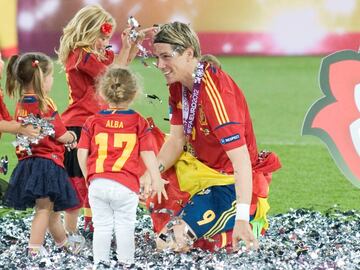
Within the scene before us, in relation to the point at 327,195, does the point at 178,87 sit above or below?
above

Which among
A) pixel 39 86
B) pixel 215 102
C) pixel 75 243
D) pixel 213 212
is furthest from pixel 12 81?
pixel 213 212

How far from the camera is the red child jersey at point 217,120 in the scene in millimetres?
5324

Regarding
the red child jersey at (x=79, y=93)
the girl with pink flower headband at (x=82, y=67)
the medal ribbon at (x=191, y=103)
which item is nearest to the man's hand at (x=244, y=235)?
the medal ribbon at (x=191, y=103)

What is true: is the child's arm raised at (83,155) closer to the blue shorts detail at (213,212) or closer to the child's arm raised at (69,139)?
the child's arm raised at (69,139)

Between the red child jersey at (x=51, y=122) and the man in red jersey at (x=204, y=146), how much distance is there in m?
0.59

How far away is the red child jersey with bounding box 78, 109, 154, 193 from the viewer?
5363 millimetres

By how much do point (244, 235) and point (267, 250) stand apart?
0.69 meters

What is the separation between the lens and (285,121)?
469 inches

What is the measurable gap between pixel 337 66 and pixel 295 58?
40.0 feet

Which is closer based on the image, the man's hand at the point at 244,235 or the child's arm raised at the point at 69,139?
the man's hand at the point at 244,235

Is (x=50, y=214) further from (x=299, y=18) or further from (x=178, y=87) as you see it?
(x=299, y=18)

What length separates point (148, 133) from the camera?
544cm

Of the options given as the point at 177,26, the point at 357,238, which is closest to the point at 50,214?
the point at 177,26

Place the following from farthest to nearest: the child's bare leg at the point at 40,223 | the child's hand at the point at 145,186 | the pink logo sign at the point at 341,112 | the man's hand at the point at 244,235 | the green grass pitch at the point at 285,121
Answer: the green grass pitch at the point at 285,121
the pink logo sign at the point at 341,112
the child's bare leg at the point at 40,223
the child's hand at the point at 145,186
the man's hand at the point at 244,235
